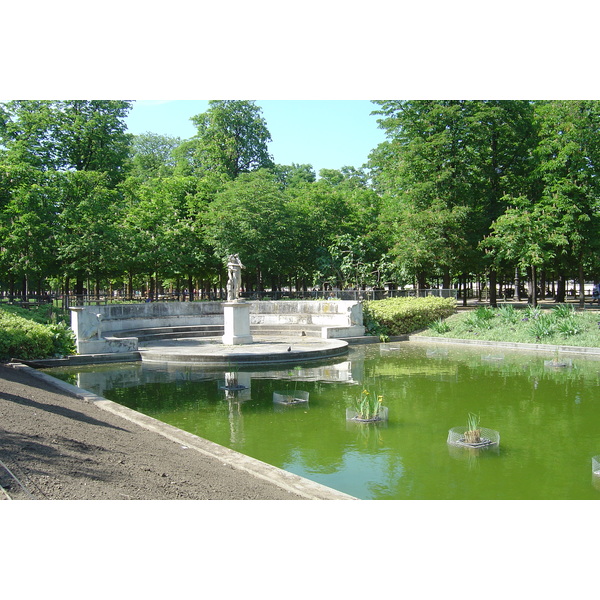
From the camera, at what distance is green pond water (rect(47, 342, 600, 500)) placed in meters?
6.81

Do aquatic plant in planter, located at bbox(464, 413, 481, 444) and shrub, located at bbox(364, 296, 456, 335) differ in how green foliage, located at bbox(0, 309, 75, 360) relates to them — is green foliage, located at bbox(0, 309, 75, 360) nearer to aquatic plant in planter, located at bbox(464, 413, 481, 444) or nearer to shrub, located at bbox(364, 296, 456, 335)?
shrub, located at bbox(364, 296, 456, 335)

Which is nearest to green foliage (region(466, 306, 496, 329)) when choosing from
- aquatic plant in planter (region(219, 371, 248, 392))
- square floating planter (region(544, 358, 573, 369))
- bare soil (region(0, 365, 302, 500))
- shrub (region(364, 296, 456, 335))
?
shrub (region(364, 296, 456, 335))

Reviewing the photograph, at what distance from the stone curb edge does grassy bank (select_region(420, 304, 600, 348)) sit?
1471 cm

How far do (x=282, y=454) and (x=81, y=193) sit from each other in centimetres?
2393

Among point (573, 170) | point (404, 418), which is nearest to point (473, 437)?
point (404, 418)

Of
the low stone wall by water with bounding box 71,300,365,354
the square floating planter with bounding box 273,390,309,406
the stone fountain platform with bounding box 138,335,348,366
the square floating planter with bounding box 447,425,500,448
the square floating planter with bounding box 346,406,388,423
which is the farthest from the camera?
the low stone wall by water with bounding box 71,300,365,354

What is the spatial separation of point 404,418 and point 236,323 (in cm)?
1084

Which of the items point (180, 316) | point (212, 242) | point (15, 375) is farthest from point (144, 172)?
point (15, 375)

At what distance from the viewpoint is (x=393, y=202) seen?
37094 millimetres

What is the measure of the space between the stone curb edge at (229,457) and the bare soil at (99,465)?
4.9 inches

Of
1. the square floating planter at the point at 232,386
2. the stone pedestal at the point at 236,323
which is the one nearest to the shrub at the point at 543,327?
the stone pedestal at the point at 236,323

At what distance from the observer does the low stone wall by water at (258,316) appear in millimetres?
22475

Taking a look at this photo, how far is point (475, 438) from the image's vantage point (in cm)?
814

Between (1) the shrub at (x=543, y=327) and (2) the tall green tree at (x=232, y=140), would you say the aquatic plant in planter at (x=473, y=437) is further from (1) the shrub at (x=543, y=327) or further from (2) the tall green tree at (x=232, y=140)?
(2) the tall green tree at (x=232, y=140)
